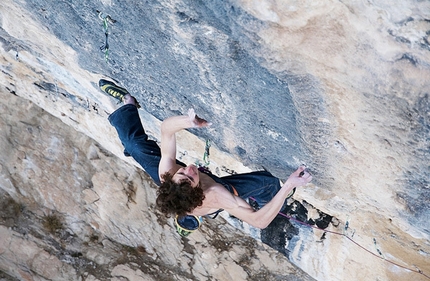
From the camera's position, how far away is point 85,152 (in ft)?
16.2

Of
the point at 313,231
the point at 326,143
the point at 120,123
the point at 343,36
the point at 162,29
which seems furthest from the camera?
the point at 313,231

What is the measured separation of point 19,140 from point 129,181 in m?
1.14

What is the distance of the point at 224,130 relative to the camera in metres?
3.14

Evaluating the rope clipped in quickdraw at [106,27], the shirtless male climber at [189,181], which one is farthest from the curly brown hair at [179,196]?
the rope clipped in quickdraw at [106,27]

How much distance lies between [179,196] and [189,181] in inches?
3.9

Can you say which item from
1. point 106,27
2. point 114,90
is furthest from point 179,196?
point 114,90

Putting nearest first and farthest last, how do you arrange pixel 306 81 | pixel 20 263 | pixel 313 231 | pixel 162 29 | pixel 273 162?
pixel 306 81
pixel 162 29
pixel 273 162
pixel 313 231
pixel 20 263

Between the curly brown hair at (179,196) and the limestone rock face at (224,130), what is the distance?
52 cm

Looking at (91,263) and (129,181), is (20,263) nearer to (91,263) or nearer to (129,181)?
(91,263)

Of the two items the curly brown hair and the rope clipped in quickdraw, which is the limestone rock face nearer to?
the rope clipped in quickdraw

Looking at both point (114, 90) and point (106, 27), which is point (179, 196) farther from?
point (114, 90)


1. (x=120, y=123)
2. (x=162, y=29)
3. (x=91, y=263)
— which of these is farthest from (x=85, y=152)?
(x=162, y=29)

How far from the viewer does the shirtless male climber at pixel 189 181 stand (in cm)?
263

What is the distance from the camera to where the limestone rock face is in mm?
1971
